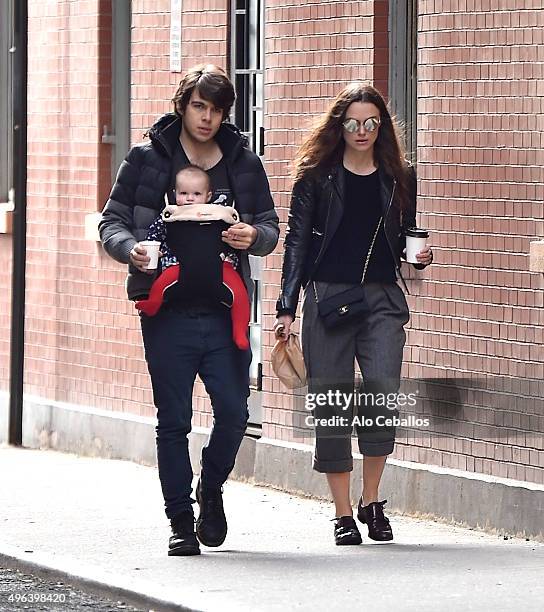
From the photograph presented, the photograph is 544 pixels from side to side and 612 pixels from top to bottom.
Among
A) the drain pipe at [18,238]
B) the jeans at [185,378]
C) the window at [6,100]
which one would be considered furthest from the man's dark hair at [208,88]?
the window at [6,100]

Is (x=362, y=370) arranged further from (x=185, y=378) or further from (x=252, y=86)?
(x=252, y=86)

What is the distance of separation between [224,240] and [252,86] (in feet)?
12.4

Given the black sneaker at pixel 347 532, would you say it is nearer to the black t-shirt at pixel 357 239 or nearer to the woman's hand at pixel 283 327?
the woman's hand at pixel 283 327

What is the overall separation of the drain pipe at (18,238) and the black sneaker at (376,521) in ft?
18.3

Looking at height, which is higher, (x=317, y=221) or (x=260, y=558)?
(x=317, y=221)

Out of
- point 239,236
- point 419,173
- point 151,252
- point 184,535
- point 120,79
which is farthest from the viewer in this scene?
point 120,79

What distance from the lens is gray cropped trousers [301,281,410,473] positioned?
31.2 ft

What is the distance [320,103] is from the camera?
38.1 ft

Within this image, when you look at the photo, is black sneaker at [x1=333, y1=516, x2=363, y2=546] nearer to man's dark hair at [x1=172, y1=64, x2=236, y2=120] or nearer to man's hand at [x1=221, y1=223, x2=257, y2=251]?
man's hand at [x1=221, y1=223, x2=257, y2=251]

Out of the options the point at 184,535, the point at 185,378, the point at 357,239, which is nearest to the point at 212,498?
the point at 184,535

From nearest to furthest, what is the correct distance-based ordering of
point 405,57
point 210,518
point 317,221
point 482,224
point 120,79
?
1. point 210,518
2. point 317,221
3. point 482,224
4. point 405,57
5. point 120,79

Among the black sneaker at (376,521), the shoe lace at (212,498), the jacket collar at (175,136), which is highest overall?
the jacket collar at (175,136)

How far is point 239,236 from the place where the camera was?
898cm

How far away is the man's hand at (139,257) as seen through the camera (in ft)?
28.9
